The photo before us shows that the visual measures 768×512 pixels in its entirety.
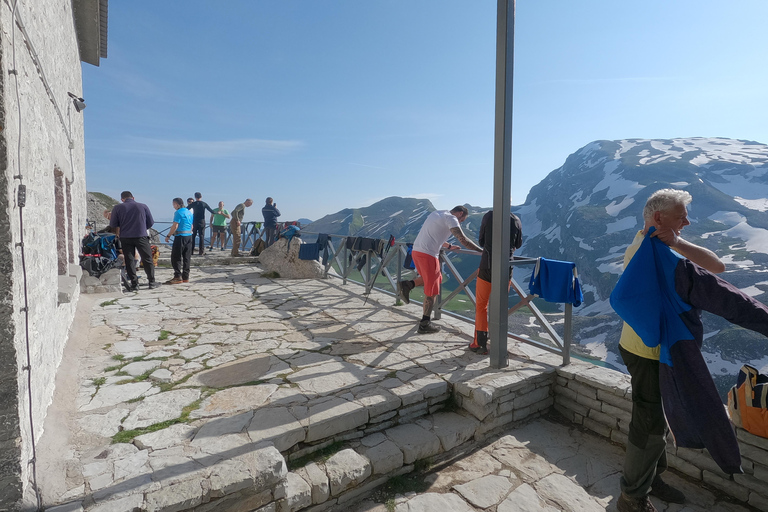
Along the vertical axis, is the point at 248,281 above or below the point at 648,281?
below

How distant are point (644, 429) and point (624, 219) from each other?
467ft

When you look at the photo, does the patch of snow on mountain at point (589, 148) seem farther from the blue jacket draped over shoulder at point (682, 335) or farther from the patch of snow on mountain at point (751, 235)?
the blue jacket draped over shoulder at point (682, 335)

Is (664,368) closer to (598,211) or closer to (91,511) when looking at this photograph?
(91,511)

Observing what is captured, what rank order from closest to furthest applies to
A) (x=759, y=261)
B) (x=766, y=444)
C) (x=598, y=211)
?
(x=766, y=444), (x=759, y=261), (x=598, y=211)

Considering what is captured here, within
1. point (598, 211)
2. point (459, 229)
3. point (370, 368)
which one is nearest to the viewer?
point (370, 368)

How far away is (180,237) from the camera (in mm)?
7004

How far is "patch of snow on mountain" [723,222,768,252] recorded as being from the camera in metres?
94.2

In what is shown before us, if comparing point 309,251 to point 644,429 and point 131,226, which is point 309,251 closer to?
point 131,226

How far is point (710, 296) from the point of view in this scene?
177cm

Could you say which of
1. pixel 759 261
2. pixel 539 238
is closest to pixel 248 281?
pixel 759 261

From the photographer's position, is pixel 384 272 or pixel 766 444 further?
pixel 384 272

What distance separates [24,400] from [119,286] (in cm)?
529

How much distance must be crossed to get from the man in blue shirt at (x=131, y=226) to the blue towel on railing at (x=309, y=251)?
2.83 metres

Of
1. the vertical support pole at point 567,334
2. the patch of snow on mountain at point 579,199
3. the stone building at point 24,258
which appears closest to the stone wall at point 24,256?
the stone building at point 24,258
